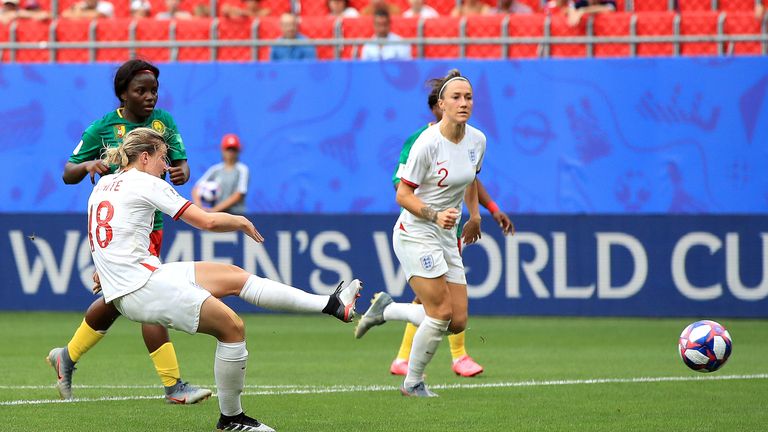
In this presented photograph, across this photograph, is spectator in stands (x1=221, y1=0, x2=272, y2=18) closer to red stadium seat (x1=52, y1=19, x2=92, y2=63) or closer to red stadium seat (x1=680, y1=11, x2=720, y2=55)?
red stadium seat (x1=52, y1=19, x2=92, y2=63)

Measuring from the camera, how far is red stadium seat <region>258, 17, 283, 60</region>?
18.8 metres

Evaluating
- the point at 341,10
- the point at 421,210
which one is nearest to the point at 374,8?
the point at 341,10

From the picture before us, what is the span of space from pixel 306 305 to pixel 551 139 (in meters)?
10.6

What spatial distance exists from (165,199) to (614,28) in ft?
37.7

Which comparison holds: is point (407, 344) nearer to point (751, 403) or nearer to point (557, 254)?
point (751, 403)

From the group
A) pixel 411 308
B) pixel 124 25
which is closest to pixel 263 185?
pixel 124 25

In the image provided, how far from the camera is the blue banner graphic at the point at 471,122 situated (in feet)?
56.0

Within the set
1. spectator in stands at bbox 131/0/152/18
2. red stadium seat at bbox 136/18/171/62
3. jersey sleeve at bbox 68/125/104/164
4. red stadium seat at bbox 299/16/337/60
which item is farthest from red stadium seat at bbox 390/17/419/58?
jersey sleeve at bbox 68/125/104/164

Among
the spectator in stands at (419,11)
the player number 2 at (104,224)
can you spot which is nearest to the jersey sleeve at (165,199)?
the player number 2 at (104,224)

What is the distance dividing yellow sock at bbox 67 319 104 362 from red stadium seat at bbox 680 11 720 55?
10.8 metres

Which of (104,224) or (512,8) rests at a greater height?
(512,8)

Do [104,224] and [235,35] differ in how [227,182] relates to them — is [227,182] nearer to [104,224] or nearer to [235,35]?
[235,35]

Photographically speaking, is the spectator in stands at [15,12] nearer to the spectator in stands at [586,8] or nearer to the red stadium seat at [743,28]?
the spectator in stands at [586,8]

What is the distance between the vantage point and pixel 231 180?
17234 mm
